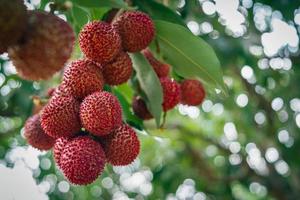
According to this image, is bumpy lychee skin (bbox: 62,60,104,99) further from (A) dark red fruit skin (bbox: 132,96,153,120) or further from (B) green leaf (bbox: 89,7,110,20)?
(A) dark red fruit skin (bbox: 132,96,153,120)

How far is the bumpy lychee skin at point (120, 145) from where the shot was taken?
119 cm

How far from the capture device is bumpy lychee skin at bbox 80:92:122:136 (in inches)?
45.8

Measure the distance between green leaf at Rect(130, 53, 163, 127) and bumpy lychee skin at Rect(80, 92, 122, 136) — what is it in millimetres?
220

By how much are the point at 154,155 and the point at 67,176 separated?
309 cm

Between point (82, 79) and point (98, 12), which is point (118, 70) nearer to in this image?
point (82, 79)

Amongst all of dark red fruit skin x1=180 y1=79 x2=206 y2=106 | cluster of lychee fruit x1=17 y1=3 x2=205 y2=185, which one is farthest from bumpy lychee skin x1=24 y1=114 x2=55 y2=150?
dark red fruit skin x1=180 y1=79 x2=206 y2=106

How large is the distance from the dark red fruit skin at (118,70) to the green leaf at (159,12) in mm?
194

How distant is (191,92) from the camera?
5.37 ft

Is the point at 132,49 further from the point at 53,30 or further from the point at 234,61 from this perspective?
the point at 234,61

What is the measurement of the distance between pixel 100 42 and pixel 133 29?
4.0 inches

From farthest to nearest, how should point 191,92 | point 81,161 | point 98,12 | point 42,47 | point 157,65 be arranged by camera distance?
point 191,92 → point 157,65 → point 98,12 → point 81,161 → point 42,47

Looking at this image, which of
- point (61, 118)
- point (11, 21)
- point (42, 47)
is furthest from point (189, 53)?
point (11, 21)

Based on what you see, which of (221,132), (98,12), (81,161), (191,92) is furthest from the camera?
(221,132)

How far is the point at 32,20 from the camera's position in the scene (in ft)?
3.08
